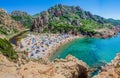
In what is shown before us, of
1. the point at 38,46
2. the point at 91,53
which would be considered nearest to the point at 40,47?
the point at 38,46

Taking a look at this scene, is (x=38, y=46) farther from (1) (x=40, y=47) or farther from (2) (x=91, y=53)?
(2) (x=91, y=53)

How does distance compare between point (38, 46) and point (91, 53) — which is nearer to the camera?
point (91, 53)

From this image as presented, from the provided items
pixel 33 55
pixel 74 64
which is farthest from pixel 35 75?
pixel 33 55

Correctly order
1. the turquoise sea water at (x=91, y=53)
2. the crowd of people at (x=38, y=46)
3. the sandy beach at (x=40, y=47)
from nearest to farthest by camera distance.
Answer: the turquoise sea water at (x=91, y=53) → the sandy beach at (x=40, y=47) → the crowd of people at (x=38, y=46)

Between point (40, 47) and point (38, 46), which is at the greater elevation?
point (38, 46)

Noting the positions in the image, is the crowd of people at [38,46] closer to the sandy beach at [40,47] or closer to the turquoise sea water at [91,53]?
the sandy beach at [40,47]

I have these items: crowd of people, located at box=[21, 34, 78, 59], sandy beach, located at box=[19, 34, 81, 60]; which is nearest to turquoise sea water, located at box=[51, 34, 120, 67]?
sandy beach, located at box=[19, 34, 81, 60]

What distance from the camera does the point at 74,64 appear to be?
36688 mm

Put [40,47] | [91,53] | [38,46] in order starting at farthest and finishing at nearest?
1. [38,46]
2. [40,47]
3. [91,53]

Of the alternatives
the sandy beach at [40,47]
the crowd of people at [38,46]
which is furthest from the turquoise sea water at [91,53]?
the crowd of people at [38,46]

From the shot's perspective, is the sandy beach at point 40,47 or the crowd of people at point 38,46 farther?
the crowd of people at point 38,46

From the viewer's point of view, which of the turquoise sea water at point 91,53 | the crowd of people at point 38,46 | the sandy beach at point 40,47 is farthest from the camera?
the crowd of people at point 38,46

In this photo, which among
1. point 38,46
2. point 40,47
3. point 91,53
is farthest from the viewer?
point 38,46

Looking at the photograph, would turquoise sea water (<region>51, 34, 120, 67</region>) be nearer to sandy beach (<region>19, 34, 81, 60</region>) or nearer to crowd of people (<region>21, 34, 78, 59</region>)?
sandy beach (<region>19, 34, 81, 60</region>)
